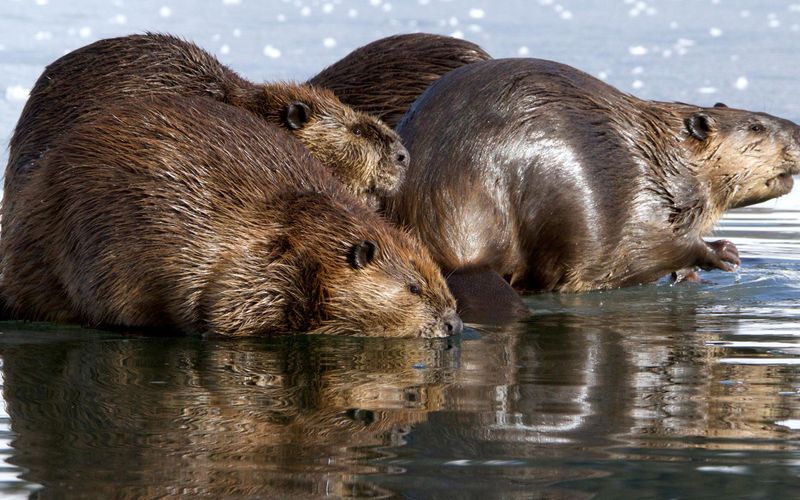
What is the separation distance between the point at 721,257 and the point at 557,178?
95 centimetres

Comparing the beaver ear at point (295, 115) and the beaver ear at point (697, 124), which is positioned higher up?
the beaver ear at point (697, 124)

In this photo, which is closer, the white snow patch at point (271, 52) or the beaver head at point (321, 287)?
the beaver head at point (321, 287)

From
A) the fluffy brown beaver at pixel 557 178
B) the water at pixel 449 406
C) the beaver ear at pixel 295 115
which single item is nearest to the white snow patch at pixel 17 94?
the beaver ear at pixel 295 115

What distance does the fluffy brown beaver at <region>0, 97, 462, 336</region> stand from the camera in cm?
378

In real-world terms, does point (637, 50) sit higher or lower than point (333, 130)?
higher

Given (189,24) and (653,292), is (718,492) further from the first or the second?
(189,24)

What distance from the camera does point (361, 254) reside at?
12.5 feet

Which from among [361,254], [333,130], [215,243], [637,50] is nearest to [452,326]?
[361,254]

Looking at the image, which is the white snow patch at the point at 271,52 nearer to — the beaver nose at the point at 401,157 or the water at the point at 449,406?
the water at the point at 449,406

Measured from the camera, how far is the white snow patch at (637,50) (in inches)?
427

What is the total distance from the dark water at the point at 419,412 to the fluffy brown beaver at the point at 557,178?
0.68 meters

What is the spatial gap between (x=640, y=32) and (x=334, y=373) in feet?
31.5

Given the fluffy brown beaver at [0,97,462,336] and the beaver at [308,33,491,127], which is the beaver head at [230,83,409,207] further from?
the fluffy brown beaver at [0,97,462,336]

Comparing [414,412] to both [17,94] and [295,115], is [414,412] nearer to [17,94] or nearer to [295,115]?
[295,115]
